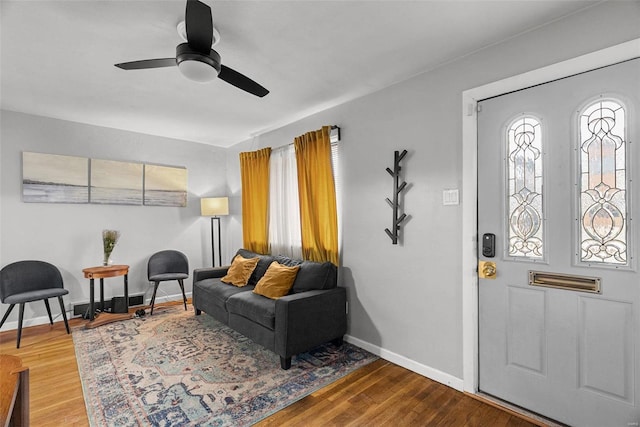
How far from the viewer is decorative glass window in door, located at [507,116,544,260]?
2.12 metres

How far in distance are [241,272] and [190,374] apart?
1.39 m

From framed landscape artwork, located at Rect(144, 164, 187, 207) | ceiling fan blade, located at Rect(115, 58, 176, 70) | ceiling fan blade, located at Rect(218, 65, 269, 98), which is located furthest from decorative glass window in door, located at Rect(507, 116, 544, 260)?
framed landscape artwork, located at Rect(144, 164, 187, 207)

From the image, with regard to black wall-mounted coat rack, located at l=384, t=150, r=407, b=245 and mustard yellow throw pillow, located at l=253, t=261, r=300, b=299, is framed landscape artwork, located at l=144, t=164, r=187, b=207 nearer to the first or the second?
mustard yellow throw pillow, located at l=253, t=261, r=300, b=299

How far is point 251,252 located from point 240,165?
1.50 metres

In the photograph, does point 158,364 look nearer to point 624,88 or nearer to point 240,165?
point 240,165

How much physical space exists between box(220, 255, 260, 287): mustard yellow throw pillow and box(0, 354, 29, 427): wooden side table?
2.56m

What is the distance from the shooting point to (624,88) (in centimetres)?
180

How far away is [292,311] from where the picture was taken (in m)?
2.70

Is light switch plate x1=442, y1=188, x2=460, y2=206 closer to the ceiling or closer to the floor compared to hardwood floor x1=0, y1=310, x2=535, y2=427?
closer to the ceiling

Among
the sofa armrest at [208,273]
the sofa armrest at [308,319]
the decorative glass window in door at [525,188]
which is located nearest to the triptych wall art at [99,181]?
the sofa armrest at [208,273]

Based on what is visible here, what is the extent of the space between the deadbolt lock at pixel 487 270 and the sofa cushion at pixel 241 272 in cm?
254

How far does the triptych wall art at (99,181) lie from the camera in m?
3.82

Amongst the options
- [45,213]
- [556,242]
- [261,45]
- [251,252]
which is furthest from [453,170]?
[45,213]

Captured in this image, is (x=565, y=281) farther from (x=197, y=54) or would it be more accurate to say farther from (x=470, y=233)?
(x=197, y=54)
